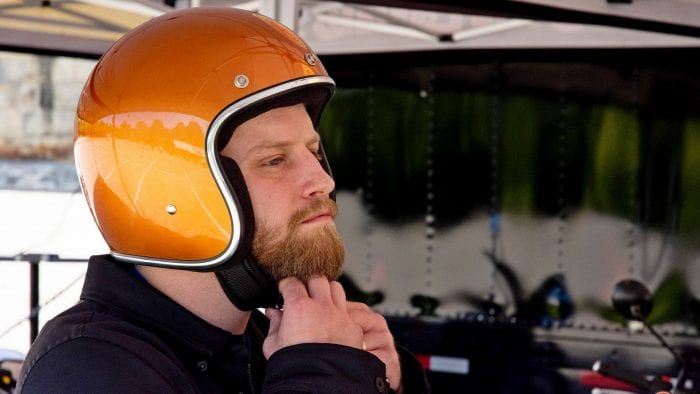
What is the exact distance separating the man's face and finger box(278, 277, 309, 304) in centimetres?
4

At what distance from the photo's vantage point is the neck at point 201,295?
1438 mm

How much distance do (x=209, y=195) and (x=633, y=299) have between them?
1.75 m

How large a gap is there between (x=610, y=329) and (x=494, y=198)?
100cm

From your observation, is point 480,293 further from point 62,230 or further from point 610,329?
point 62,230

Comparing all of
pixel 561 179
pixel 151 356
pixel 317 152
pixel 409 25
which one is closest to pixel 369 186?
pixel 409 25

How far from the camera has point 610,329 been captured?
16.3ft

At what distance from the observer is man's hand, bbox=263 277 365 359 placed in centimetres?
125

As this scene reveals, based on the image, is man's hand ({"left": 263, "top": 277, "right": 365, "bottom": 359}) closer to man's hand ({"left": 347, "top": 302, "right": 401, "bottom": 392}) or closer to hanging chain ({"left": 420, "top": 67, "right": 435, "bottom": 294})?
man's hand ({"left": 347, "top": 302, "right": 401, "bottom": 392})

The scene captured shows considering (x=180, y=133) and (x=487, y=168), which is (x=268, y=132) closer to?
(x=180, y=133)

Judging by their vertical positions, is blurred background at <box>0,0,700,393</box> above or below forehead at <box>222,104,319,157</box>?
below

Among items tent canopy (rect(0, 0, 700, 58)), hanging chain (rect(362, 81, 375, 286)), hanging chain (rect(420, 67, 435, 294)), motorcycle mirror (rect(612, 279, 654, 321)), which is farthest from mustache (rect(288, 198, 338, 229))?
hanging chain (rect(362, 81, 375, 286))

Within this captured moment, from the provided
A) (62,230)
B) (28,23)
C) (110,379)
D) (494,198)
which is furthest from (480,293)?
(110,379)

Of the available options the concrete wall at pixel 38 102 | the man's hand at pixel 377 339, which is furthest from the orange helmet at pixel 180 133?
the concrete wall at pixel 38 102

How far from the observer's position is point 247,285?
1437 millimetres
